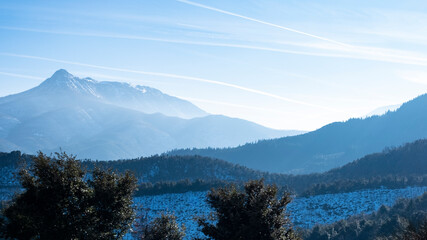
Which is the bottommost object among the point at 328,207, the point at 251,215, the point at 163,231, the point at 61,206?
the point at 328,207

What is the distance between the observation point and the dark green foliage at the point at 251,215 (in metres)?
34.2

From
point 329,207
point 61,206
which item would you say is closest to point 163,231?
point 61,206

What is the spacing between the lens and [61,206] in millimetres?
29875

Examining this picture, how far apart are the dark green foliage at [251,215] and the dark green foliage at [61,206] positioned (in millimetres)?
9304

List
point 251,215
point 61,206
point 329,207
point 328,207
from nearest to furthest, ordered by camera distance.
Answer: point 61,206
point 251,215
point 329,207
point 328,207

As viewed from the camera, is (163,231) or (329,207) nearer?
(163,231)

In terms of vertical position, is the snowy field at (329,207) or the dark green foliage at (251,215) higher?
the dark green foliage at (251,215)

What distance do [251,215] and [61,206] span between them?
15154mm

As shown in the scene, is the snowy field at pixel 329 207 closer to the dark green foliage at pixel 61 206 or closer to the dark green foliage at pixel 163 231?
the dark green foliage at pixel 163 231

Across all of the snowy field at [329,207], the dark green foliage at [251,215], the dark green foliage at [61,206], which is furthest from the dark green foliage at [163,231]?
the snowy field at [329,207]

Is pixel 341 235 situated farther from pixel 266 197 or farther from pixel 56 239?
pixel 56 239

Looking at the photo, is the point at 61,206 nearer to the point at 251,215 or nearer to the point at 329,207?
the point at 251,215

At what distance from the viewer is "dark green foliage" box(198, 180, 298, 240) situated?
112 ft

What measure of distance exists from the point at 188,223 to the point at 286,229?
443ft
